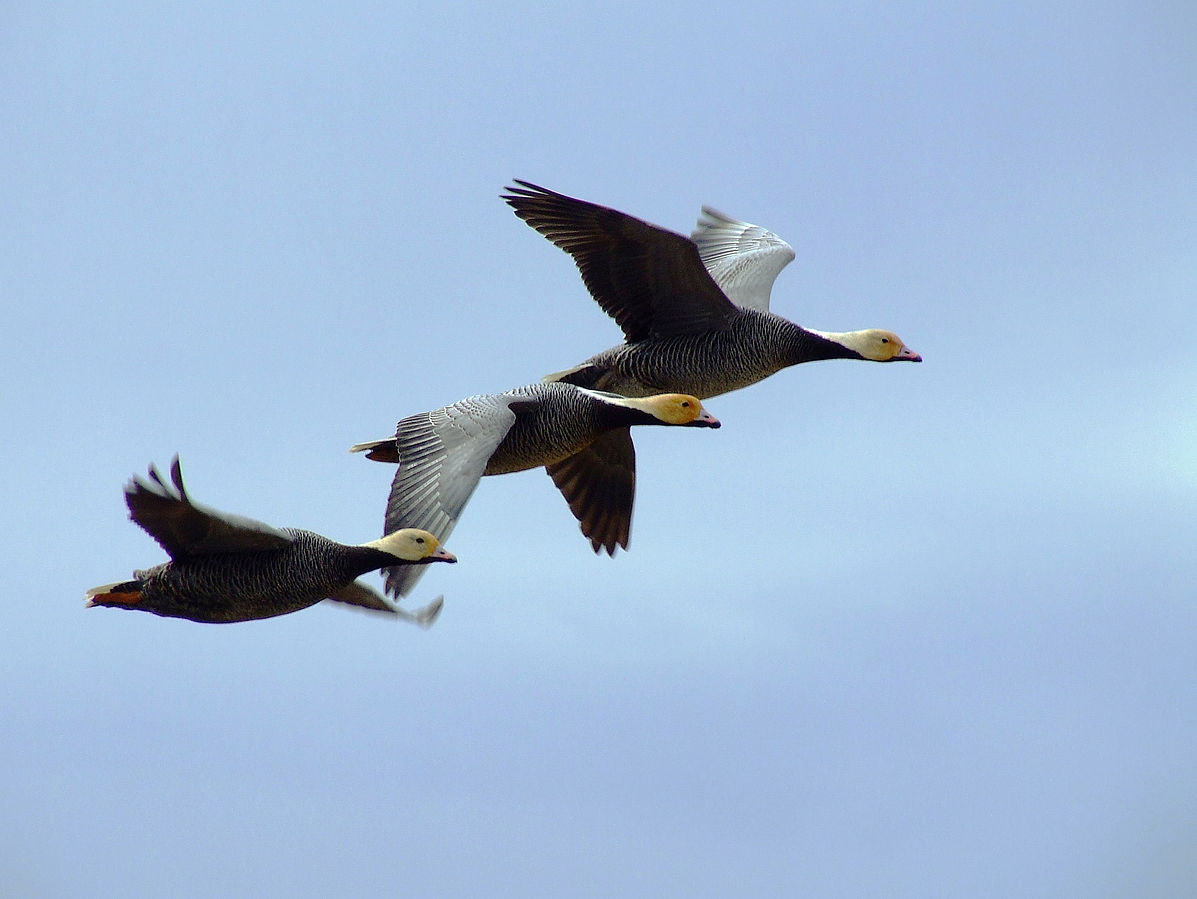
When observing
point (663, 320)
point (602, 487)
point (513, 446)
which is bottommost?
point (513, 446)

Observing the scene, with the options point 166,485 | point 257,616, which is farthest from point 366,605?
point 166,485

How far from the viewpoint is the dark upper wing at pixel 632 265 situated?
70.9 feet

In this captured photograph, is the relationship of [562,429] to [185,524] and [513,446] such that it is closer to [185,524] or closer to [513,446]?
[513,446]

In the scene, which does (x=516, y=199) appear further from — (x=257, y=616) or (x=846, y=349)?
(x=257, y=616)

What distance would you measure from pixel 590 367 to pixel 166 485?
23.7 ft

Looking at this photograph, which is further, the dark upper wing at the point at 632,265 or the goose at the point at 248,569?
the dark upper wing at the point at 632,265

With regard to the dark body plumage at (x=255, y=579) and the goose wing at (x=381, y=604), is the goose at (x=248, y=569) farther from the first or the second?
the goose wing at (x=381, y=604)

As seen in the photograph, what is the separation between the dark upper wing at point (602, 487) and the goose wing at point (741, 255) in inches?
109

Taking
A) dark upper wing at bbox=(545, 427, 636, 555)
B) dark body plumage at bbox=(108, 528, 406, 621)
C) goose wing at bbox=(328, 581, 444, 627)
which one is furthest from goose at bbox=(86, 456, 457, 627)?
dark upper wing at bbox=(545, 427, 636, 555)

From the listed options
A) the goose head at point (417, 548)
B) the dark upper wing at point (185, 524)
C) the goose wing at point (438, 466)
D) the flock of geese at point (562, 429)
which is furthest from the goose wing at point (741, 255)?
the dark upper wing at point (185, 524)

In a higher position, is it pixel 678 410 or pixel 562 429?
pixel 678 410

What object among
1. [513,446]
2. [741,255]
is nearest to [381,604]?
[513,446]

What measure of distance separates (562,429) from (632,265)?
8.78 ft

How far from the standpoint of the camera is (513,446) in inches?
811
